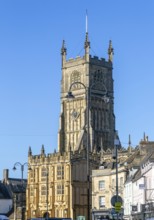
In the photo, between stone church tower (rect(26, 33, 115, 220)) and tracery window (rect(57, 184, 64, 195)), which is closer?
stone church tower (rect(26, 33, 115, 220))

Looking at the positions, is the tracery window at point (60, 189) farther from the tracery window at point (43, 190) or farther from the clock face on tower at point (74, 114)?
the clock face on tower at point (74, 114)

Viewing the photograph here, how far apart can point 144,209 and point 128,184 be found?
1224 cm

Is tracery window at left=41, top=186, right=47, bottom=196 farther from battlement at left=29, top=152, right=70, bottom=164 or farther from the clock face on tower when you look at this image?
the clock face on tower

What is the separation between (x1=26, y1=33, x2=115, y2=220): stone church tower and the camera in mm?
105000

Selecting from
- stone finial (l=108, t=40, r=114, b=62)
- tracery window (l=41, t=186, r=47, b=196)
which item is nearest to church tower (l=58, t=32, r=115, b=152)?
stone finial (l=108, t=40, r=114, b=62)

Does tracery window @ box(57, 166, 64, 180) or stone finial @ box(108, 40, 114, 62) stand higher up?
stone finial @ box(108, 40, 114, 62)

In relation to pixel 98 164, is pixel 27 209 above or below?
below

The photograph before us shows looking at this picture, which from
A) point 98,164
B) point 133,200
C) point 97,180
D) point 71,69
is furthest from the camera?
point 71,69

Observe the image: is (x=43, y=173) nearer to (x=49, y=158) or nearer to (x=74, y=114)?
(x=49, y=158)

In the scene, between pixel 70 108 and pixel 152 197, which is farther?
pixel 70 108

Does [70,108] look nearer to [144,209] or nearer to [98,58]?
[98,58]

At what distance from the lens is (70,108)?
12850 centimetres

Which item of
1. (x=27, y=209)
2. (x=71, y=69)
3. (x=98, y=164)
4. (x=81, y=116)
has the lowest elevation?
(x=27, y=209)

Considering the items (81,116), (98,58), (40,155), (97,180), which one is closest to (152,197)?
(97,180)
